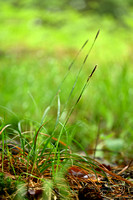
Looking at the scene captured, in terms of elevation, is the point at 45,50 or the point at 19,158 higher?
the point at 45,50

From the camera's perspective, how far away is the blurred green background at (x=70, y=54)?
2105 mm

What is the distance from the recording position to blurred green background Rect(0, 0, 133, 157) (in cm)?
211

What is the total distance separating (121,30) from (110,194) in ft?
15.5

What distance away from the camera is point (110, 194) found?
2.63ft

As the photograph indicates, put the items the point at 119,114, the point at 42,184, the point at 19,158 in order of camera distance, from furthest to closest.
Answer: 1. the point at 119,114
2. the point at 19,158
3. the point at 42,184

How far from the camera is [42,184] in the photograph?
0.75 m

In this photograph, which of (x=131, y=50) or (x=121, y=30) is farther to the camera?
(x=121, y=30)

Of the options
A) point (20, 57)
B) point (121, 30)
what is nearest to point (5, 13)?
point (20, 57)

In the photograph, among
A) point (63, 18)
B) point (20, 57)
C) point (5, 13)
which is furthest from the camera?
point (5, 13)

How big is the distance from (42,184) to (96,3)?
5331 mm

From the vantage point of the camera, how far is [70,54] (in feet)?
14.5

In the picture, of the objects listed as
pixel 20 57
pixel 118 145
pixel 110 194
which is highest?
pixel 20 57

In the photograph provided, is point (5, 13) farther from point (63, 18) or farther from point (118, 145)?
point (118, 145)

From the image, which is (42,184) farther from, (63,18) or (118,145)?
(63,18)
